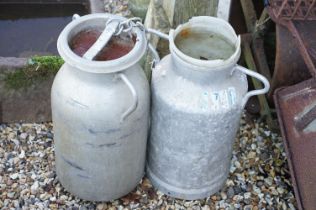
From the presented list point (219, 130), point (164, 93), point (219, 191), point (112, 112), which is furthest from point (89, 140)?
point (219, 191)

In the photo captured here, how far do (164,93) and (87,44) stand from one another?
468 millimetres

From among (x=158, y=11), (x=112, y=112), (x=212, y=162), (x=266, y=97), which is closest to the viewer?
(x=112, y=112)

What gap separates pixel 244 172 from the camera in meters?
3.60

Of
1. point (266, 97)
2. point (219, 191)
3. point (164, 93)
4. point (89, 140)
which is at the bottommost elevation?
point (219, 191)

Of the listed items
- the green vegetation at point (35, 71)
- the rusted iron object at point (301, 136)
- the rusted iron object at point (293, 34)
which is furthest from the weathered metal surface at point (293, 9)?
the green vegetation at point (35, 71)

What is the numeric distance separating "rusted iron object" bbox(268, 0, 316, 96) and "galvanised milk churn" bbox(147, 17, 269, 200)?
0.48m

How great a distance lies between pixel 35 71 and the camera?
3480mm

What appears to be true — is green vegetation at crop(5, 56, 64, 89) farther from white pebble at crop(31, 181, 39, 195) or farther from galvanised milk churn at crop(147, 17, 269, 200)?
galvanised milk churn at crop(147, 17, 269, 200)

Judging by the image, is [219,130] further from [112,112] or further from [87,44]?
[87,44]

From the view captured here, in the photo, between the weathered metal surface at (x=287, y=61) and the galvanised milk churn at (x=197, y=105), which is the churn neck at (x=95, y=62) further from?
the weathered metal surface at (x=287, y=61)

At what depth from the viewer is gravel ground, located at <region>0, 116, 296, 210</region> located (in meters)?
3.35

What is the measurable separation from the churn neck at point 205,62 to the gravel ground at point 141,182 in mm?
903

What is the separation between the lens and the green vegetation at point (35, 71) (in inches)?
137

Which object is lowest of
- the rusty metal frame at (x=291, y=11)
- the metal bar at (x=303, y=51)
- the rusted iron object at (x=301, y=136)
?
the rusted iron object at (x=301, y=136)
